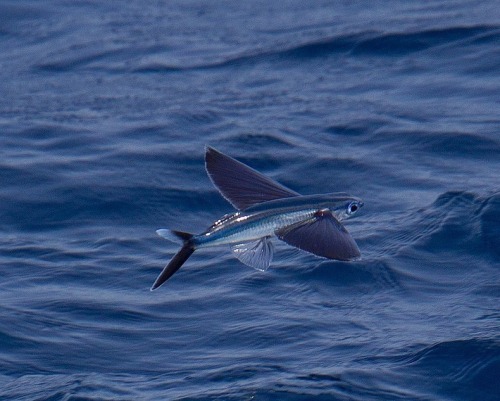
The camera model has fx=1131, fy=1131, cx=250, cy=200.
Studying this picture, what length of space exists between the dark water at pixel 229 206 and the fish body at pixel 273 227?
109cm

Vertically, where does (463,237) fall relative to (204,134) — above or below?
below

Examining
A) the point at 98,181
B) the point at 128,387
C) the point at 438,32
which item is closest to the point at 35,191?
the point at 98,181

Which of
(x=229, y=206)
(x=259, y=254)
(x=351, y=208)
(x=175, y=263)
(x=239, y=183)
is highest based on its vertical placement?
(x=229, y=206)

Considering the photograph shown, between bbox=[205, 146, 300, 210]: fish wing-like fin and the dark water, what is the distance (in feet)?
3.52

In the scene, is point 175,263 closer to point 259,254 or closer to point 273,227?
point 273,227

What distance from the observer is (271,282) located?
666cm

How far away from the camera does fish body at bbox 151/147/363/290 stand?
4121 millimetres

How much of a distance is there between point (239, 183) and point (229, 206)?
3445 millimetres

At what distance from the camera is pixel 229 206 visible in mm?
7934

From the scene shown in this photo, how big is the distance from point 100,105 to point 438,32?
3.71 meters

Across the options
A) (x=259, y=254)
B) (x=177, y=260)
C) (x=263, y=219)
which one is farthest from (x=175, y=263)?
(x=259, y=254)

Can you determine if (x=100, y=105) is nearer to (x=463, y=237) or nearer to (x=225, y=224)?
(x=463, y=237)

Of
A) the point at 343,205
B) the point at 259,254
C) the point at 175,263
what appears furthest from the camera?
the point at 259,254

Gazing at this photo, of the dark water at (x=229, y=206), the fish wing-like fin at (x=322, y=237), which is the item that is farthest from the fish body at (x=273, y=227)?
the dark water at (x=229, y=206)
